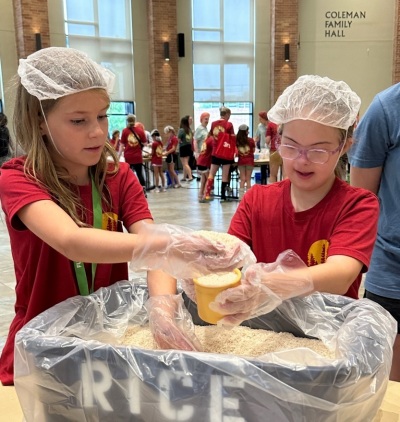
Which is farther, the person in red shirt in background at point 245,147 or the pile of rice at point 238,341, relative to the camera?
the person in red shirt in background at point 245,147

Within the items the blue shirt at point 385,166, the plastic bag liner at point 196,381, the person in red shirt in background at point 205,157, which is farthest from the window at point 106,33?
the plastic bag liner at point 196,381

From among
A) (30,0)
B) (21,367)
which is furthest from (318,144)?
(30,0)

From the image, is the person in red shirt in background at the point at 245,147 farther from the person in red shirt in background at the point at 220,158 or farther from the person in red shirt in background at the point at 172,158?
the person in red shirt in background at the point at 172,158

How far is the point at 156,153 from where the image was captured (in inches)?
369

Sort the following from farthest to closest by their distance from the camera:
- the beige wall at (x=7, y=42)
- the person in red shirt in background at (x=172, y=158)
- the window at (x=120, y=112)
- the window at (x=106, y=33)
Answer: the window at (x=120, y=112) < the window at (x=106, y=33) < the beige wall at (x=7, y=42) < the person in red shirt in background at (x=172, y=158)

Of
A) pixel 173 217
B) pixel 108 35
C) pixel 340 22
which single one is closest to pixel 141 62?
pixel 108 35

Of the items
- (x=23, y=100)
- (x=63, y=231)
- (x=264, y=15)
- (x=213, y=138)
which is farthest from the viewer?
(x=264, y=15)

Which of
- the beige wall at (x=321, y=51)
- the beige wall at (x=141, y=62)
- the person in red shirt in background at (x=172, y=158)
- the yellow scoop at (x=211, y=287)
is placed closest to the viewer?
the yellow scoop at (x=211, y=287)

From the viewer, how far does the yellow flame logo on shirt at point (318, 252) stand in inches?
49.7

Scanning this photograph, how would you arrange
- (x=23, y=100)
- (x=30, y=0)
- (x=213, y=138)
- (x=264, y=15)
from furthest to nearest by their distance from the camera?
(x=264, y=15)
(x=30, y=0)
(x=213, y=138)
(x=23, y=100)

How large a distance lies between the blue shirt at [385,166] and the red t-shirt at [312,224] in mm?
267

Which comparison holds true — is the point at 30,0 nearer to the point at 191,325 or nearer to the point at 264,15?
the point at 264,15

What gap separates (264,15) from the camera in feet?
42.7

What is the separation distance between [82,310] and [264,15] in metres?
13.4
